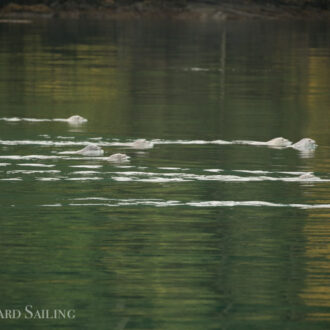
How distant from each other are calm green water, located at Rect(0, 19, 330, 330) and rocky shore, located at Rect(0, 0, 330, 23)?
93.5m

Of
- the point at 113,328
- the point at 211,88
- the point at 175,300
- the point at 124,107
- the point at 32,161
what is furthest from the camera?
the point at 211,88

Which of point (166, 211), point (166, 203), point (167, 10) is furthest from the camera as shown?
point (167, 10)

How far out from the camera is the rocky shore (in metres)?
131

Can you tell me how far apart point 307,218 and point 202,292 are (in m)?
4.04

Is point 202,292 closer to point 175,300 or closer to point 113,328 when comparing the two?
point 175,300

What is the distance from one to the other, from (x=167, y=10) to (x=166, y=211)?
118481 mm

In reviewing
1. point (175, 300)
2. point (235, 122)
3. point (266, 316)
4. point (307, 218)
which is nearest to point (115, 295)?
point (175, 300)

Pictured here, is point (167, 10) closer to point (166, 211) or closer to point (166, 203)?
point (166, 203)

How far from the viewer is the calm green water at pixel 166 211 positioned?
12.6m

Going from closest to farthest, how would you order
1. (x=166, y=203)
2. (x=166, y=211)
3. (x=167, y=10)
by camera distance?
(x=166, y=211) < (x=166, y=203) < (x=167, y=10)

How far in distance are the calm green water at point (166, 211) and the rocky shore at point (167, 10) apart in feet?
307

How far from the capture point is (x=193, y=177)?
19938mm

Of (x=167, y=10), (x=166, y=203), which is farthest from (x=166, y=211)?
(x=167, y=10)

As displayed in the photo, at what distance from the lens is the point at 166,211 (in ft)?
56.1
